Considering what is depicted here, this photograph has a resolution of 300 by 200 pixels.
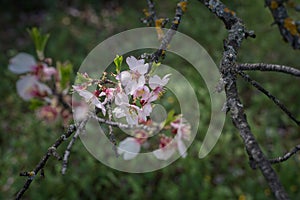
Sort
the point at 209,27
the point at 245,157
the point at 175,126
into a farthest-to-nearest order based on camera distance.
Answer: the point at 209,27, the point at 245,157, the point at 175,126

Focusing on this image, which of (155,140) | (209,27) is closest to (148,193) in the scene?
(155,140)

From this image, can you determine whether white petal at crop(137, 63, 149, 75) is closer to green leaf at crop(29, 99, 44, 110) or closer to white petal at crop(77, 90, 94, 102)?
white petal at crop(77, 90, 94, 102)

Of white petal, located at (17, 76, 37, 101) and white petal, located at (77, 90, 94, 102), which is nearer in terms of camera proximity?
white petal, located at (17, 76, 37, 101)

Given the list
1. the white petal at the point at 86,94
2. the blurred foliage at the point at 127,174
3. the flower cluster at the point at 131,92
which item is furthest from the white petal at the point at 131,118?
the blurred foliage at the point at 127,174

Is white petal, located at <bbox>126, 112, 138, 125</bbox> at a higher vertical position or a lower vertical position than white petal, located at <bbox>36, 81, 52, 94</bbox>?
higher

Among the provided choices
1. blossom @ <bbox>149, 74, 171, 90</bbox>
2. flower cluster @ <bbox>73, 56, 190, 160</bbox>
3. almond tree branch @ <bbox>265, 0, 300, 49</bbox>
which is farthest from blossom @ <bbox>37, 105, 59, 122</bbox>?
almond tree branch @ <bbox>265, 0, 300, 49</bbox>

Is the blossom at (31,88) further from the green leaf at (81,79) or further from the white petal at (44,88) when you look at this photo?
the green leaf at (81,79)

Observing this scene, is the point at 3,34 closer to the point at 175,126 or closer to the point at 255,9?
the point at 255,9

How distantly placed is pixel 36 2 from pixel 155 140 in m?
3.03

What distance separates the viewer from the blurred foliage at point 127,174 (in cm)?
268

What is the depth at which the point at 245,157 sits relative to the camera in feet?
9.86

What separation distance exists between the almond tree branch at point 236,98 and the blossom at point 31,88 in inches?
13.9

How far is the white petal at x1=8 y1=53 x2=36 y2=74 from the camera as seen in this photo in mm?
722

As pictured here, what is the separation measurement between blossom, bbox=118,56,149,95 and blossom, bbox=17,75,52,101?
0.79 ft
